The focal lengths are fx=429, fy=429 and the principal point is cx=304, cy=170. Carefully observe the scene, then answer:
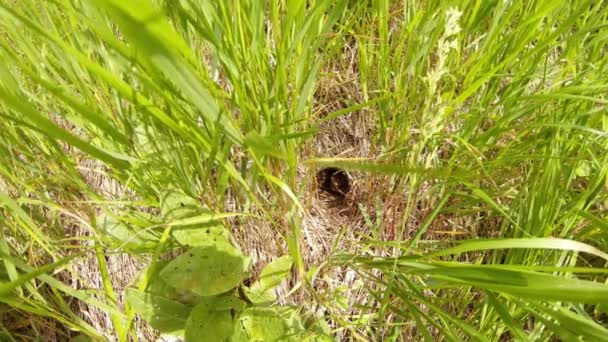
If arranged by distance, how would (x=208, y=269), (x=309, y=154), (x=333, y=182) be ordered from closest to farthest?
(x=208, y=269) < (x=309, y=154) < (x=333, y=182)

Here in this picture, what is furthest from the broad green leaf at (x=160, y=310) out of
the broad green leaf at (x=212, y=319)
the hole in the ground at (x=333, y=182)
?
the hole in the ground at (x=333, y=182)

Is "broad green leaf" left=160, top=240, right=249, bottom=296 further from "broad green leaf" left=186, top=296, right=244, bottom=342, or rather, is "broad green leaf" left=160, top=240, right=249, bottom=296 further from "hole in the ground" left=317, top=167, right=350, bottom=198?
"hole in the ground" left=317, top=167, right=350, bottom=198

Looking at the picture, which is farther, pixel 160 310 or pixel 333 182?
pixel 333 182

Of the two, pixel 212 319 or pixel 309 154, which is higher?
pixel 309 154

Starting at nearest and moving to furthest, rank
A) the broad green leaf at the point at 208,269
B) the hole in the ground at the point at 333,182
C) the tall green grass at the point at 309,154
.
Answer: the tall green grass at the point at 309,154 → the broad green leaf at the point at 208,269 → the hole in the ground at the point at 333,182

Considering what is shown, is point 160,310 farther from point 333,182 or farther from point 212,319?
point 333,182

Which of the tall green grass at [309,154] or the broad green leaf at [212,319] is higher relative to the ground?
the tall green grass at [309,154]

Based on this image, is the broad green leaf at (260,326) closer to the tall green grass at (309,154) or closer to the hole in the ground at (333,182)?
the tall green grass at (309,154)

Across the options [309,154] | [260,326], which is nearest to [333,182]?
[309,154]
